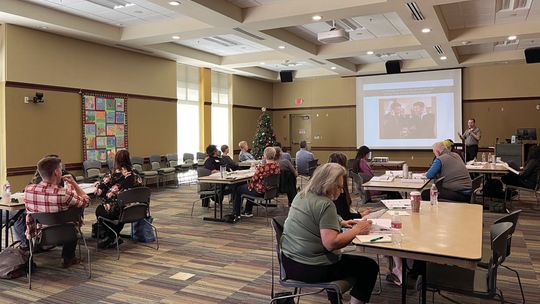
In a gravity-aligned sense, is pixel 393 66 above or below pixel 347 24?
below

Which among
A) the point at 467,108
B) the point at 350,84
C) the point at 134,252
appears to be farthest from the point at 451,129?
the point at 134,252

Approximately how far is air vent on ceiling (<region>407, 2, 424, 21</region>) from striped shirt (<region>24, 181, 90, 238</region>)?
228 inches

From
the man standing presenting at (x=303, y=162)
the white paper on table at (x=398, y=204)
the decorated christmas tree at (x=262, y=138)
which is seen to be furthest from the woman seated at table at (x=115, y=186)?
the decorated christmas tree at (x=262, y=138)

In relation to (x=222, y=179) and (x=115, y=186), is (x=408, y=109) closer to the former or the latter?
(x=222, y=179)

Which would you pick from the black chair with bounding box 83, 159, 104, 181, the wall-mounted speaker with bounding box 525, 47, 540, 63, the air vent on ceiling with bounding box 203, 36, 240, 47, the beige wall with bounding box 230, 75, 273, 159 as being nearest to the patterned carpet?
the black chair with bounding box 83, 159, 104, 181

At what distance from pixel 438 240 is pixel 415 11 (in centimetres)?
566

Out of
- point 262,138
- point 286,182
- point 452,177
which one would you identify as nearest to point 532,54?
point 452,177

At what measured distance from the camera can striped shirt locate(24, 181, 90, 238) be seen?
13.8ft

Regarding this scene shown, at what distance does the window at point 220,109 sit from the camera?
1384 cm

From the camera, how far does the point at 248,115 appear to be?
Answer: 15539 mm

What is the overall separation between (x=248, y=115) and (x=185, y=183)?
424 cm

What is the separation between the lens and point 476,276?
289cm

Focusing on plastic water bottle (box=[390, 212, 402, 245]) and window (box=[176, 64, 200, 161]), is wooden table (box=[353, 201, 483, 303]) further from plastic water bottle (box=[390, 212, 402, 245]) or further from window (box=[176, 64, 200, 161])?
window (box=[176, 64, 200, 161])

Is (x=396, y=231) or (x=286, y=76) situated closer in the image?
(x=396, y=231)
